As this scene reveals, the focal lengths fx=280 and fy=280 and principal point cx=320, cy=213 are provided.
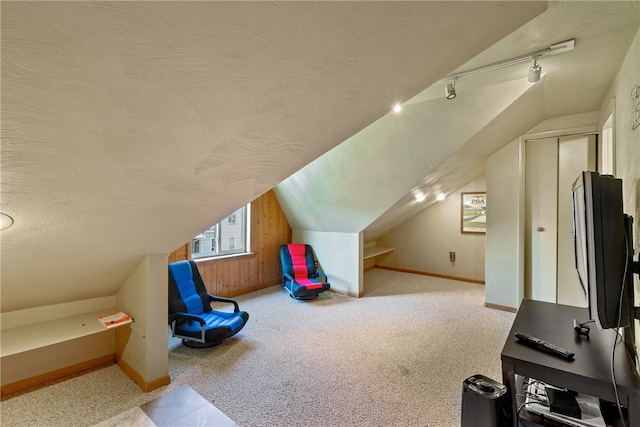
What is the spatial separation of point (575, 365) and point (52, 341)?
319 cm

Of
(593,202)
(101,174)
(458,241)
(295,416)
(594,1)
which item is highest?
(594,1)

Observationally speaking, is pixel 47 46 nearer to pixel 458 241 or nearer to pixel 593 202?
pixel 593 202

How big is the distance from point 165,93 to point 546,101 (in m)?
3.66

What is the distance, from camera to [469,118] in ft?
9.56

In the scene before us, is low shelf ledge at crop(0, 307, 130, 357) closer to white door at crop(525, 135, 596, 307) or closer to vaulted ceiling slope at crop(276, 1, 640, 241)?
vaulted ceiling slope at crop(276, 1, 640, 241)

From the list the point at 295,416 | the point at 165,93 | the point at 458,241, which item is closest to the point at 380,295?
the point at 458,241

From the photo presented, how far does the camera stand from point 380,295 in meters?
4.84

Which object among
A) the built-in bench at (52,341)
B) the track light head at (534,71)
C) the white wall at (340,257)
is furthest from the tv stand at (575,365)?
the white wall at (340,257)

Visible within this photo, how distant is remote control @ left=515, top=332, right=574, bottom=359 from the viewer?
1.44 m

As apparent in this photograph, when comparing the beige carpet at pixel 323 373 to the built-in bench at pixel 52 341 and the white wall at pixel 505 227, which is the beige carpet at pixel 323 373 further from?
the white wall at pixel 505 227

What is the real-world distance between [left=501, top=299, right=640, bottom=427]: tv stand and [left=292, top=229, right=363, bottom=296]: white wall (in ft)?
9.73

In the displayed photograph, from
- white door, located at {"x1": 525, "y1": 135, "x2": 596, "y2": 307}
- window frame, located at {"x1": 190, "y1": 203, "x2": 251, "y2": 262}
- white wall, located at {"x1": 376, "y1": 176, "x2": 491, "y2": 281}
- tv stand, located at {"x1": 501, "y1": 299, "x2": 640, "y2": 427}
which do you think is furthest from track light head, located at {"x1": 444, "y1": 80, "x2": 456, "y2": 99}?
white wall, located at {"x1": 376, "y1": 176, "x2": 491, "y2": 281}

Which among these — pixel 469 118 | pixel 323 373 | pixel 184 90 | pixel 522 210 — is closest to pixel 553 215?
pixel 522 210

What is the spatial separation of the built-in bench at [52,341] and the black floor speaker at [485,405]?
8.49 feet
